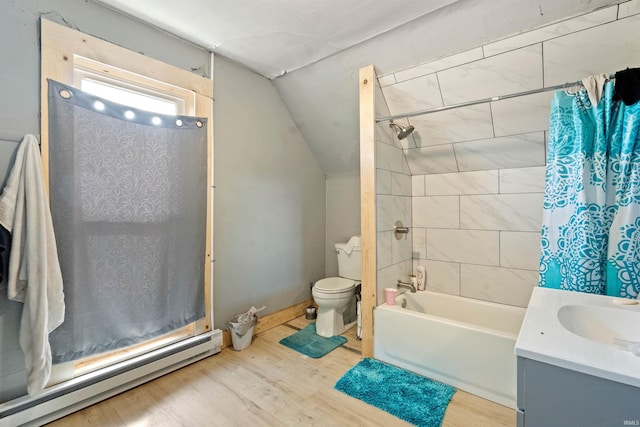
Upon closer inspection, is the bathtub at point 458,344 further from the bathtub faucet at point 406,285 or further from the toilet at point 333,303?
the toilet at point 333,303

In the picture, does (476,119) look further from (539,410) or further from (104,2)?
(104,2)

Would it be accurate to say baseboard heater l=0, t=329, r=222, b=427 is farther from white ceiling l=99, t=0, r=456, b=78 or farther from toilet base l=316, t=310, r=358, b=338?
white ceiling l=99, t=0, r=456, b=78

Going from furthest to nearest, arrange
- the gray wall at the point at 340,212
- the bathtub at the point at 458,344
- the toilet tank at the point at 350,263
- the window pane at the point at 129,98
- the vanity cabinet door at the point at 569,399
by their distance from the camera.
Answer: the gray wall at the point at 340,212, the toilet tank at the point at 350,263, the window pane at the point at 129,98, the bathtub at the point at 458,344, the vanity cabinet door at the point at 569,399

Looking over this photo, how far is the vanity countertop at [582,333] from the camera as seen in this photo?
0.69m

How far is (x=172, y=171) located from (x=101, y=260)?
2.31 ft

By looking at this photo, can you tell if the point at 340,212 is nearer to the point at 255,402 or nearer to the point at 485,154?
the point at 485,154

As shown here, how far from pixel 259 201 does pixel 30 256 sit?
5.01 feet

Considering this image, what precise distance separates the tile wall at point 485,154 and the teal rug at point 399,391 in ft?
2.36

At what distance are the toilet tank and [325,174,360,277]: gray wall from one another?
0.25 metres

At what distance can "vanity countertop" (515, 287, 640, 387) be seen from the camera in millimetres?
688

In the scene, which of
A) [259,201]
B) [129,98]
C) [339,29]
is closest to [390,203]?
[259,201]

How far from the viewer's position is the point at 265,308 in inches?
102

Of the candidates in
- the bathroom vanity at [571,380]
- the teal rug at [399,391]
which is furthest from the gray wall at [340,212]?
the bathroom vanity at [571,380]

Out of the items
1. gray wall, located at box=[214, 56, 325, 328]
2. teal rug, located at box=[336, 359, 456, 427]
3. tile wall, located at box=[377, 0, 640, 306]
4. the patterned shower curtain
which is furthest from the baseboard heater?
the patterned shower curtain
